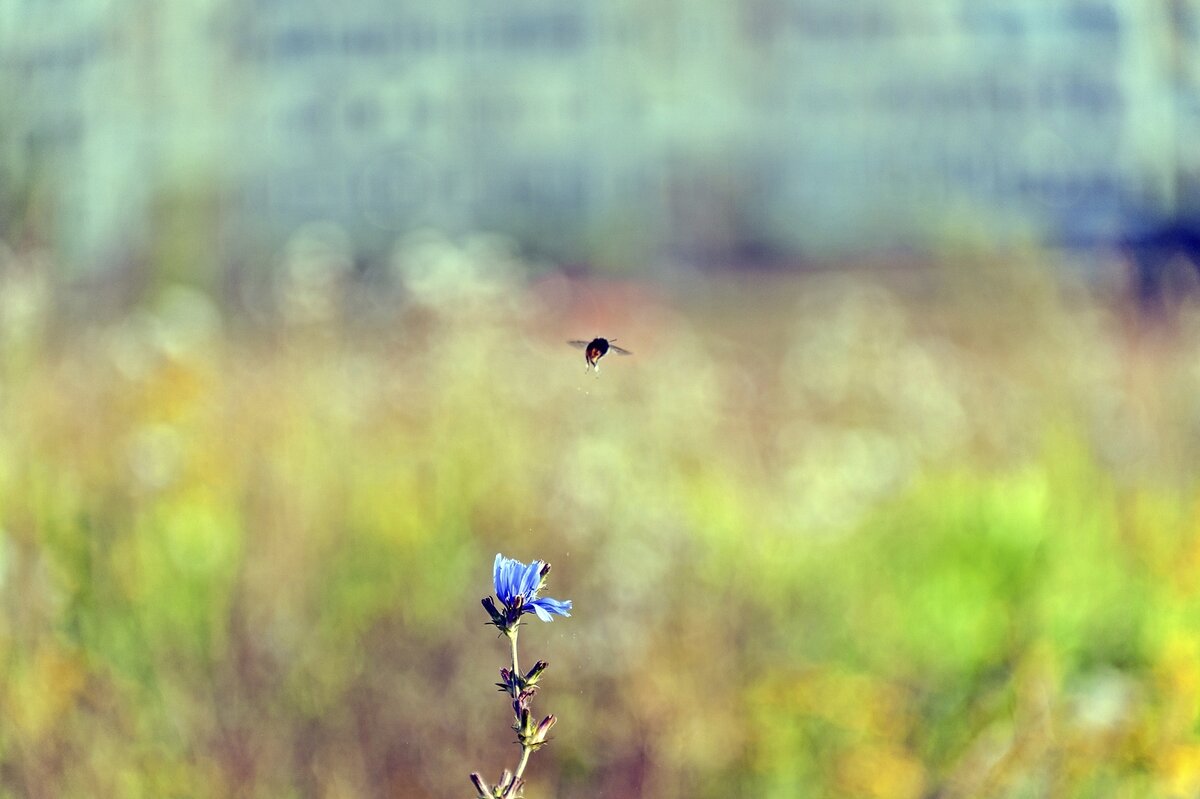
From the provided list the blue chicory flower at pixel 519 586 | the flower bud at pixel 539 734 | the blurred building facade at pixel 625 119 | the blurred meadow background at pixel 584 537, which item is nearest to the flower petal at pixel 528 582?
the blue chicory flower at pixel 519 586

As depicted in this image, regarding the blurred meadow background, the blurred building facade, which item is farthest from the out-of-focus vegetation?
the blurred building facade

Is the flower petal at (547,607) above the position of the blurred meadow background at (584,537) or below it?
below

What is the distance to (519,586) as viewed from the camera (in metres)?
1.08

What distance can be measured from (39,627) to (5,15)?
1.27m

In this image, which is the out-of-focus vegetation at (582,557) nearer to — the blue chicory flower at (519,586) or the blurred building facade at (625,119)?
the blue chicory flower at (519,586)

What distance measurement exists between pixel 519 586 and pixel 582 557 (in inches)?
64.9

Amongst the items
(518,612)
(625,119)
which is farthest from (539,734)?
(625,119)

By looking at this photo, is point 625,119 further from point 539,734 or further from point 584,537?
point 539,734

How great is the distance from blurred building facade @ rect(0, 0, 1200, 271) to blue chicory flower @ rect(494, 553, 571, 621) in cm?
659

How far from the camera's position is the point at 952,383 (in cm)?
421

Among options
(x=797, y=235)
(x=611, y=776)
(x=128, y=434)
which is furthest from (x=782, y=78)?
(x=611, y=776)

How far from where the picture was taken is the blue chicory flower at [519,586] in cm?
105

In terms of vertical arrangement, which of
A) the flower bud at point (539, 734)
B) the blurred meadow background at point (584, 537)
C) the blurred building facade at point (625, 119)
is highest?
the blurred building facade at point (625, 119)

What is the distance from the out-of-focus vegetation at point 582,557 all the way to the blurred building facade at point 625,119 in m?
4.04
